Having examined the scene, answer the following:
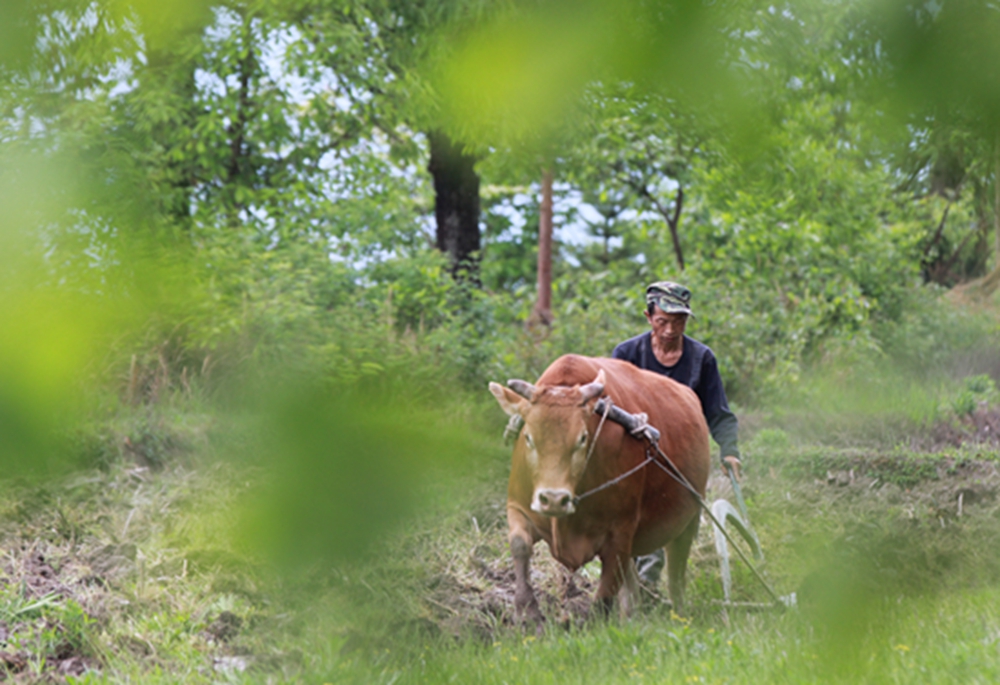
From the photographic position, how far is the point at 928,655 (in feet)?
5.17

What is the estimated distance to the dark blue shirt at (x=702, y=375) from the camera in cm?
537

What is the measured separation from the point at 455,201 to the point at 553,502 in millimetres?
2601

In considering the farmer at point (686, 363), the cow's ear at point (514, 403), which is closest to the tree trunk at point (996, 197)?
the cow's ear at point (514, 403)

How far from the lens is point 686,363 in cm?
541

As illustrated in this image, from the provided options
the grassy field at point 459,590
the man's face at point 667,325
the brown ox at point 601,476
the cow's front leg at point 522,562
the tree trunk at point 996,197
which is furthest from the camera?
the man's face at point 667,325

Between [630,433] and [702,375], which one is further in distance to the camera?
[702,375]

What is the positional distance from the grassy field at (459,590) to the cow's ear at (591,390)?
1.95 ft

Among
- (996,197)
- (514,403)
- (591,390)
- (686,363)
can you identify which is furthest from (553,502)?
(996,197)

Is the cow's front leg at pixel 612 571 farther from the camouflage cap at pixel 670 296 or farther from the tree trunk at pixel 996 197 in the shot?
the tree trunk at pixel 996 197

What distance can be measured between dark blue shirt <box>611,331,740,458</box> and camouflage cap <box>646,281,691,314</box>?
477mm

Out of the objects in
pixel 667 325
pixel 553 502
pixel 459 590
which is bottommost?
pixel 459 590

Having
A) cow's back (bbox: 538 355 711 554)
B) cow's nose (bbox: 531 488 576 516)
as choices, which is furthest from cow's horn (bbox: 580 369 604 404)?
cow's nose (bbox: 531 488 576 516)

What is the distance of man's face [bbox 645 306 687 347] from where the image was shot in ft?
16.4

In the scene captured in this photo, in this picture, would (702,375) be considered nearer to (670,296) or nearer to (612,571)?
(670,296)
